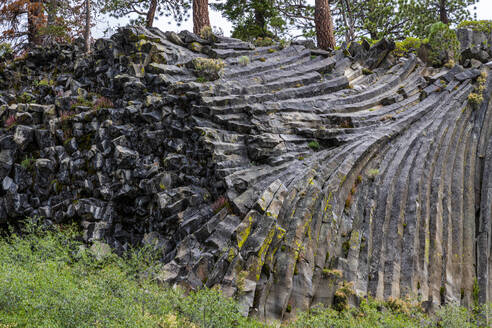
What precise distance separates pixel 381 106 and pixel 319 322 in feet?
41.4

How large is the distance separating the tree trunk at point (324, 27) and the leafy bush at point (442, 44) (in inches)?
223

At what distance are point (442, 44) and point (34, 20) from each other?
87.3 feet

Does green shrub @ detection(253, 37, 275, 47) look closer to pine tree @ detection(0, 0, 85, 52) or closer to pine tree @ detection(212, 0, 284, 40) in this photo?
pine tree @ detection(212, 0, 284, 40)

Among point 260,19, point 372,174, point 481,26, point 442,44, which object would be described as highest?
point 260,19

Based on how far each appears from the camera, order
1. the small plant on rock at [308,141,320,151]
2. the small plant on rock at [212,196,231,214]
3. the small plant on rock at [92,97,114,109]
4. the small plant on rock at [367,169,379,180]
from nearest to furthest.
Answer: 1. the small plant on rock at [212,196,231,214]
2. the small plant on rock at [367,169,379,180]
3. the small plant on rock at [308,141,320,151]
4. the small plant on rock at [92,97,114,109]

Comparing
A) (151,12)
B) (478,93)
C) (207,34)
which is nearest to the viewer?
(478,93)

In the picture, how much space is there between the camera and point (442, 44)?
21.2 m

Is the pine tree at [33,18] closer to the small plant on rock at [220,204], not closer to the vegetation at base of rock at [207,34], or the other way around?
the vegetation at base of rock at [207,34]

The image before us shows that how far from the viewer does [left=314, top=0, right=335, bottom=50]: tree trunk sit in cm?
2252

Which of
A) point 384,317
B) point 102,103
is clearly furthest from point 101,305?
point 102,103

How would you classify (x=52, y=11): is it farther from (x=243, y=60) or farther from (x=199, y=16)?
(x=243, y=60)

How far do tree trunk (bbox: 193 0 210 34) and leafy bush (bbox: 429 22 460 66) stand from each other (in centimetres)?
1307

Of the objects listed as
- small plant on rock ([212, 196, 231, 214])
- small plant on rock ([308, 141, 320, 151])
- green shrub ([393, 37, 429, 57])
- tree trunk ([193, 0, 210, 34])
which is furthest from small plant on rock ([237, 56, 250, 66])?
green shrub ([393, 37, 429, 57])

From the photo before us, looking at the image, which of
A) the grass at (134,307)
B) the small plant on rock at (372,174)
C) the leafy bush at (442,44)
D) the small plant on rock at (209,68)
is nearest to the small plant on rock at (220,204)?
the grass at (134,307)
